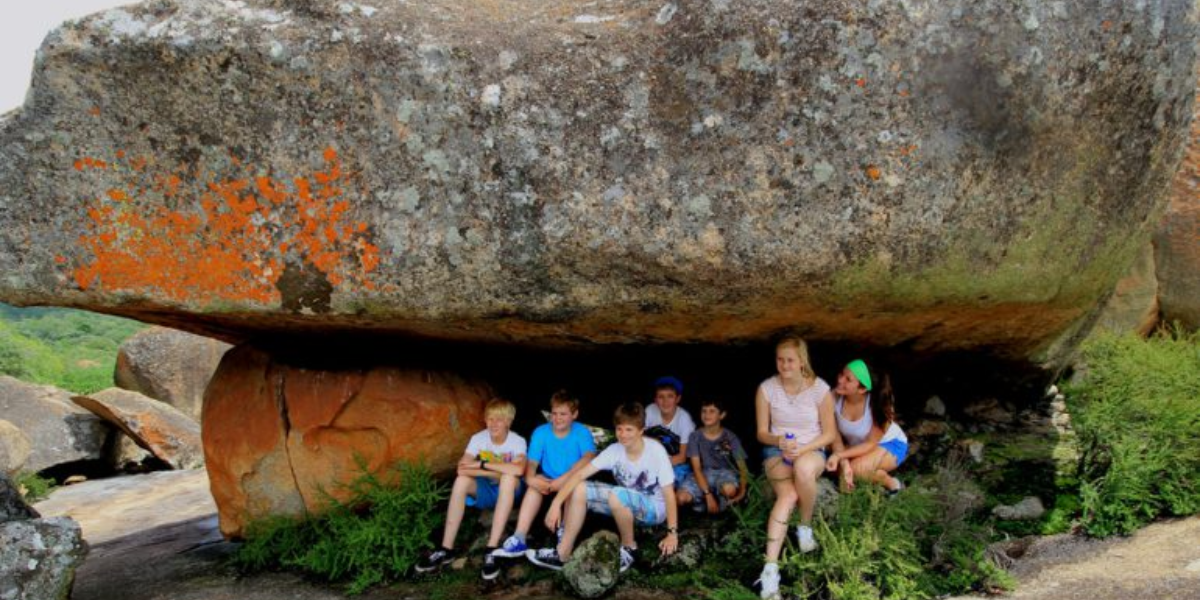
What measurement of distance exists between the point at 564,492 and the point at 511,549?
0.42m

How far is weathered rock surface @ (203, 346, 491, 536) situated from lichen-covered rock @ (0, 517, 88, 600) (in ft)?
4.25

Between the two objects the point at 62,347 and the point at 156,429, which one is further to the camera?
the point at 62,347

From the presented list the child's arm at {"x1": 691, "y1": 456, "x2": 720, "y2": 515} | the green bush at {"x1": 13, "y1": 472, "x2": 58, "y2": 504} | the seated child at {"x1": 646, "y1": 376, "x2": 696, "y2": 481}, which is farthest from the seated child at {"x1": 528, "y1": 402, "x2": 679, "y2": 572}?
the green bush at {"x1": 13, "y1": 472, "x2": 58, "y2": 504}

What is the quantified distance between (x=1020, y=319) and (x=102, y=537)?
684 centimetres

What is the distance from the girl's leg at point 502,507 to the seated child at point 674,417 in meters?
0.93

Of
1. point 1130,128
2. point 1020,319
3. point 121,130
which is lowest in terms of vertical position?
point 1020,319

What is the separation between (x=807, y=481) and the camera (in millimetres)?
5121

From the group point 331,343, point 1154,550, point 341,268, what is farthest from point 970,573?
point 331,343

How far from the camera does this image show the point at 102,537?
791 cm

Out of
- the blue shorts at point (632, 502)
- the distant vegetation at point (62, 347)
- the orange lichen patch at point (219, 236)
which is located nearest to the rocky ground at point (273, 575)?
the blue shorts at point (632, 502)

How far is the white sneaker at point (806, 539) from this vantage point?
496 cm

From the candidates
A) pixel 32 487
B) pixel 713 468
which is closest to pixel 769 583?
pixel 713 468

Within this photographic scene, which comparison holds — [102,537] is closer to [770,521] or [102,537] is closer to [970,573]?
[770,521]

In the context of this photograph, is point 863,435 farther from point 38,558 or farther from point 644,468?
point 38,558
